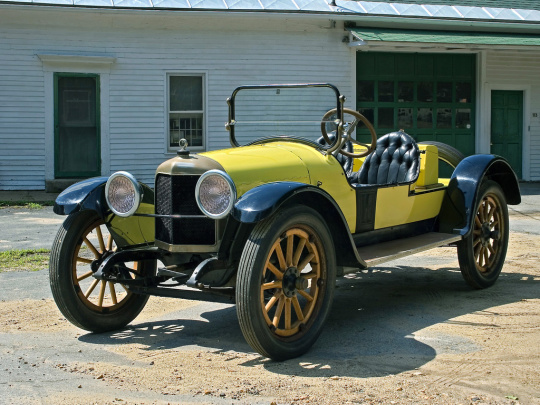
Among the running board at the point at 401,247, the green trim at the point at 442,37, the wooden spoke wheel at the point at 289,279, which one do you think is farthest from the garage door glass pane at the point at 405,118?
the wooden spoke wheel at the point at 289,279

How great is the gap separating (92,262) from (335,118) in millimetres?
2186

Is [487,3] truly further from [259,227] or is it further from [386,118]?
[259,227]

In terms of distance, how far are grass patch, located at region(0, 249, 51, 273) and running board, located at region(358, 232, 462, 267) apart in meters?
3.67

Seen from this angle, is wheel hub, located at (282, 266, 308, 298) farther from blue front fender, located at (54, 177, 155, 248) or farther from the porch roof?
the porch roof

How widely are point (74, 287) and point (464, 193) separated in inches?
138

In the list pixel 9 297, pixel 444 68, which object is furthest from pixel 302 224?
pixel 444 68

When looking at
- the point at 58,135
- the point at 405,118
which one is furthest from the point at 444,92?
the point at 58,135

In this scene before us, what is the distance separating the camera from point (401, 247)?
6.20m

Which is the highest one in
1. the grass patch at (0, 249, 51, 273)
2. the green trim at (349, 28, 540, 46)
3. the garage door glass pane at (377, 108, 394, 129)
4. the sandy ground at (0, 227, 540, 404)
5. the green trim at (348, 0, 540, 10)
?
the green trim at (348, 0, 540, 10)

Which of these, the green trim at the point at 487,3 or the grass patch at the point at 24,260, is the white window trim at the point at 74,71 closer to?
the green trim at the point at 487,3

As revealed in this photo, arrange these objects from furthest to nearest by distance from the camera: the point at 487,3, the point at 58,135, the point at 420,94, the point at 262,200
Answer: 1. the point at 487,3
2. the point at 420,94
3. the point at 58,135
4. the point at 262,200

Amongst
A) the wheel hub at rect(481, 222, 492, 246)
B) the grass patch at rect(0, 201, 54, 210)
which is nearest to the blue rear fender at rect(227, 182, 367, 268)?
the wheel hub at rect(481, 222, 492, 246)

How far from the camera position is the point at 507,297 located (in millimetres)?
6680

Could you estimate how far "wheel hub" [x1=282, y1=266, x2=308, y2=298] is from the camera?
16.2 ft
